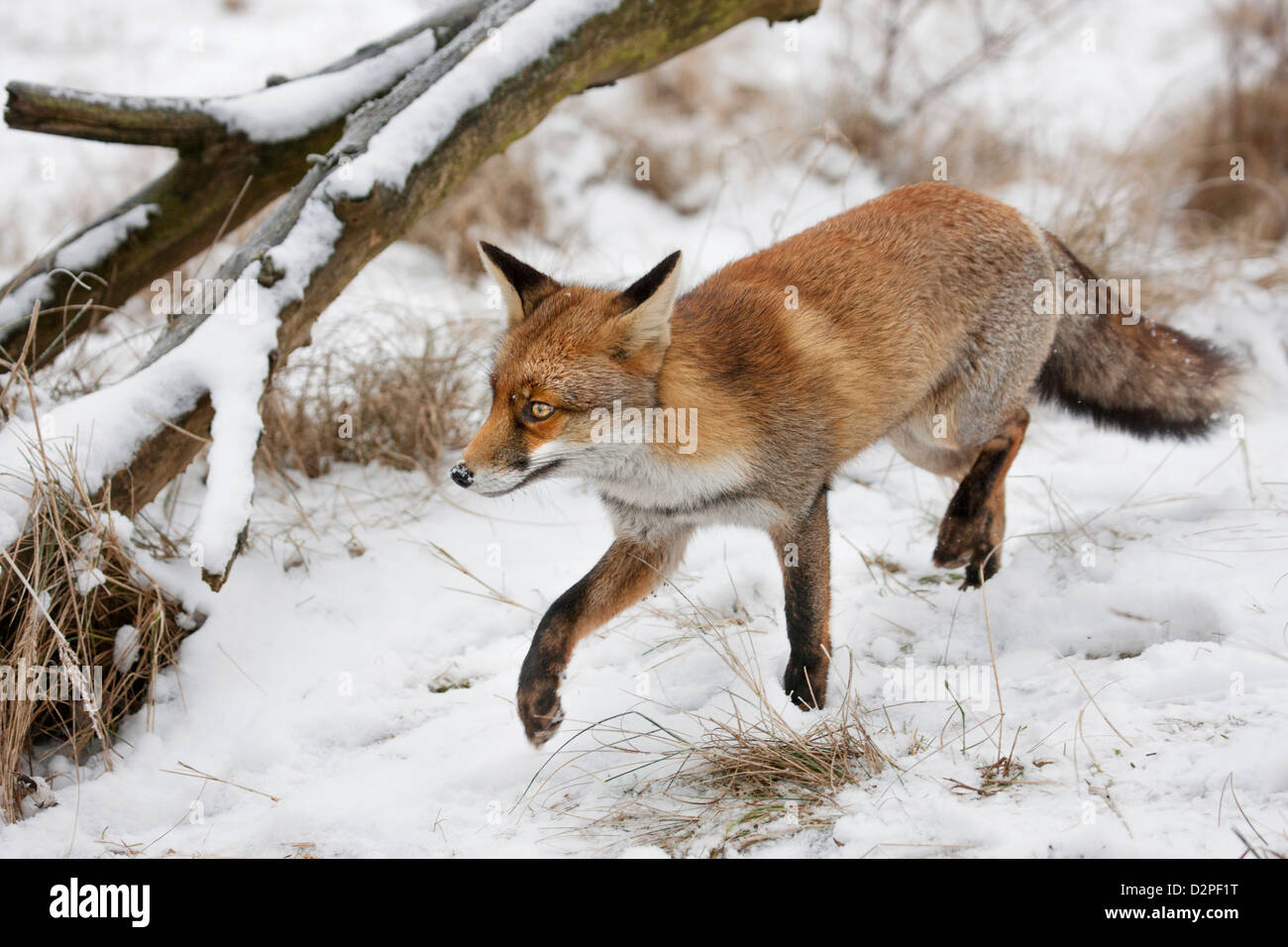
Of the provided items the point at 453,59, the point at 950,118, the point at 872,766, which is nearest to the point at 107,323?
the point at 453,59

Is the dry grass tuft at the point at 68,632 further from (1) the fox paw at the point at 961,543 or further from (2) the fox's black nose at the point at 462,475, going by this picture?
(1) the fox paw at the point at 961,543

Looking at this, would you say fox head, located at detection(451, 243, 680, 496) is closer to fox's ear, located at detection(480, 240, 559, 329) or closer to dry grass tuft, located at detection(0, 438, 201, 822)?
fox's ear, located at detection(480, 240, 559, 329)

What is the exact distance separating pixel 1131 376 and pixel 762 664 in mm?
2110

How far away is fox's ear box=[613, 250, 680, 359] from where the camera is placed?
2959 millimetres

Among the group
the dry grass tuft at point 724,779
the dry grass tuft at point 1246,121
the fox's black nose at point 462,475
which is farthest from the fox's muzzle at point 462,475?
the dry grass tuft at point 1246,121

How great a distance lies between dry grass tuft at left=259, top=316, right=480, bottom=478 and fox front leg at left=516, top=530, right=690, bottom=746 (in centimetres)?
184

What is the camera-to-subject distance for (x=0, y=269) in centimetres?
747

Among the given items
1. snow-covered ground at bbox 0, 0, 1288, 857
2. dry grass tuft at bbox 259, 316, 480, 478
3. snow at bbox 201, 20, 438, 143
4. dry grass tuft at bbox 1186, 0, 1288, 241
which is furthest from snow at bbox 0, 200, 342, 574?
dry grass tuft at bbox 1186, 0, 1288, 241

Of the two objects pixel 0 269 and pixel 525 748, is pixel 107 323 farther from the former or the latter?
pixel 525 748

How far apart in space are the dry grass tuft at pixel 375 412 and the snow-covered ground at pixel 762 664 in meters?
0.16

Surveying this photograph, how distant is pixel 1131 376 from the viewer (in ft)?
14.2

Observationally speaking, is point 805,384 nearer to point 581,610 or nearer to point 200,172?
point 581,610

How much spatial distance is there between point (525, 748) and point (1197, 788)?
6.48 feet

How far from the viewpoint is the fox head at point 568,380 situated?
2898mm
